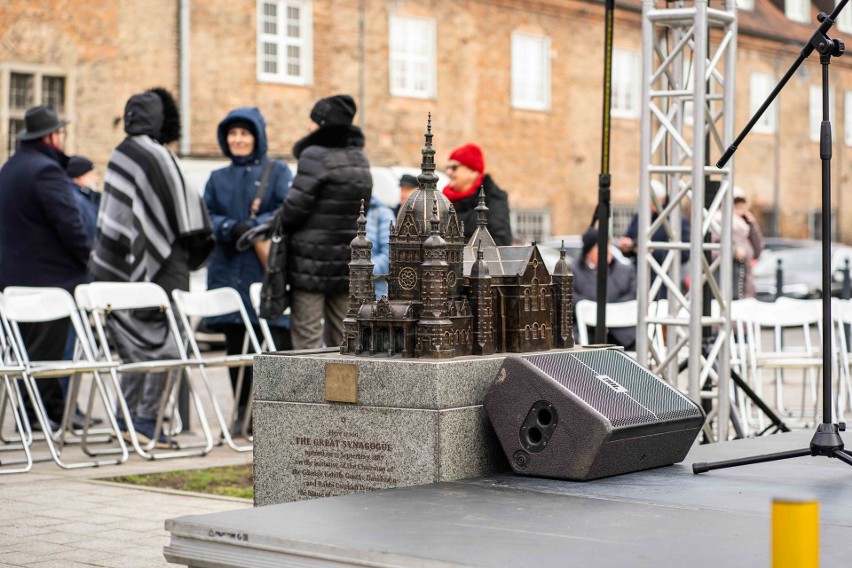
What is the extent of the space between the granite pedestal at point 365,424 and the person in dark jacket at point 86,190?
684cm

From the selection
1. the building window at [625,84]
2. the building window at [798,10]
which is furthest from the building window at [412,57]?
the building window at [798,10]

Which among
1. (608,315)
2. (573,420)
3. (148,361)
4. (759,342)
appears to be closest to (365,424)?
(573,420)

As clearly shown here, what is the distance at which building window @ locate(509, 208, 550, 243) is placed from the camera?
110 ft

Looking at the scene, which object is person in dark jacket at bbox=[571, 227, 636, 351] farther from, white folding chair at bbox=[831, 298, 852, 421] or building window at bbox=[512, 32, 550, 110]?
building window at bbox=[512, 32, 550, 110]

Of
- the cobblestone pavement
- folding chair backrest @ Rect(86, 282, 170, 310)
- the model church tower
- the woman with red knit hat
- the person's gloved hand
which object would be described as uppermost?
the woman with red knit hat

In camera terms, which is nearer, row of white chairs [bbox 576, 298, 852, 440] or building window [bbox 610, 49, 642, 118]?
row of white chairs [bbox 576, 298, 852, 440]

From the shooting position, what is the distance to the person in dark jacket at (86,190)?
1278 centimetres

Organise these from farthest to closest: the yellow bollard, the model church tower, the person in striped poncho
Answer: the person in striped poncho
the model church tower
the yellow bollard

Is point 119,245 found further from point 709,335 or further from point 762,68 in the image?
point 762,68

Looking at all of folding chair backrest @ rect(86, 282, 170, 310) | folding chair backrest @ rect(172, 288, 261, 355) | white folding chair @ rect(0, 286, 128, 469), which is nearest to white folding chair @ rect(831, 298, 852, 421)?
folding chair backrest @ rect(172, 288, 261, 355)

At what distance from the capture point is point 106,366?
9.41m

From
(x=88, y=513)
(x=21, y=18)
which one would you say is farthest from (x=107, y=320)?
(x=21, y=18)

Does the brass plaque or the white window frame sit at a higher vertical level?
the white window frame

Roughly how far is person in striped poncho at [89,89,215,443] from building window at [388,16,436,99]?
19.8 meters
